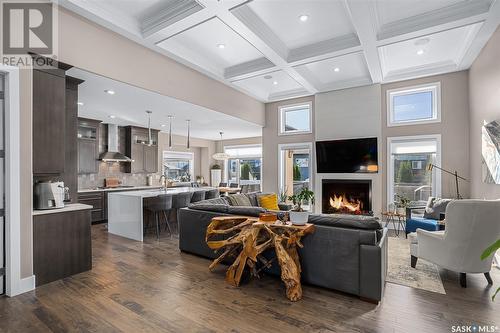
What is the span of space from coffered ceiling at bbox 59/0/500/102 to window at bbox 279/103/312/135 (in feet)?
5.25

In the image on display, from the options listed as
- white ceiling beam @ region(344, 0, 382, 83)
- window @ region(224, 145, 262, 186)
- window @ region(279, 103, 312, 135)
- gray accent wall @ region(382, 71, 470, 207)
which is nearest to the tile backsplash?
window @ region(224, 145, 262, 186)

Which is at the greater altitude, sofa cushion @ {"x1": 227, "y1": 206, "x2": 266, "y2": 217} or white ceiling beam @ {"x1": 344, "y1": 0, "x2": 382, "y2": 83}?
white ceiling beam @ {"x1": 344, "y1": 0, "x2": 382, "y2": 83}

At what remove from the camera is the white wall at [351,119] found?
6.12 metres

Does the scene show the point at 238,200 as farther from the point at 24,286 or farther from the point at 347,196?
the point at 24,286

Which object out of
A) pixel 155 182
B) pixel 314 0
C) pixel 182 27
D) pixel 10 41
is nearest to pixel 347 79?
pixel 314 0

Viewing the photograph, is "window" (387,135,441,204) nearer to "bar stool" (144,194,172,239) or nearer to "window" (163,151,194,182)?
"bar stool" (144,194,172,239)

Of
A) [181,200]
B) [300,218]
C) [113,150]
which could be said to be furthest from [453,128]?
[113,150]

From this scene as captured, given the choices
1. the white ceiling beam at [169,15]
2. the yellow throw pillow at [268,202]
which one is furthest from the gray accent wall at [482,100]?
the white ceiling beam at [169,15]

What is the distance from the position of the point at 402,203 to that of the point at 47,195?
21.1 feet

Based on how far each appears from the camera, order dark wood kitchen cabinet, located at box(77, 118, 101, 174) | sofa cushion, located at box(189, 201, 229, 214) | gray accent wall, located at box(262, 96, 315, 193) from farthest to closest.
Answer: gray accent wall, located at box(262, 96, 315, 193) < dark wood kitchen cabinet, located at box(77, 118, 101, 174) < sofa cushion, located at box(189, 201, 229, 214)

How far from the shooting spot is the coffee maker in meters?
3.13

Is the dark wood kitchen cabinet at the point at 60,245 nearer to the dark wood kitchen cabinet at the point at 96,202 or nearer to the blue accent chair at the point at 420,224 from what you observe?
the dark wood kitchen cabinet at the point at 96,202

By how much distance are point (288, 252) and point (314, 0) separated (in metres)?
3.30

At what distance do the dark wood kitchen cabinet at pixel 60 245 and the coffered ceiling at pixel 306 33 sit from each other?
8.94 ft
